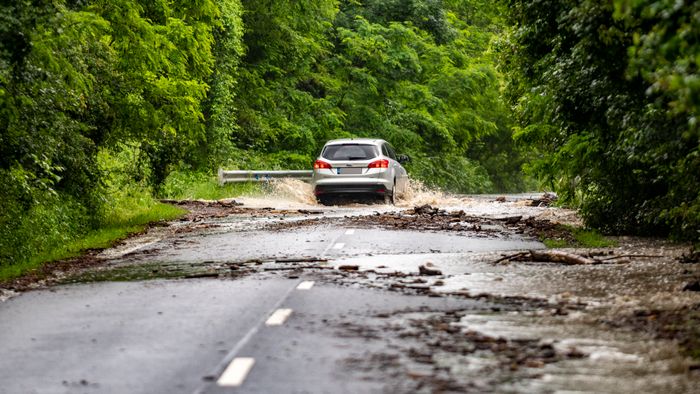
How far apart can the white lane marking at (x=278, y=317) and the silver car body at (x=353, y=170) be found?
2085 centimetres

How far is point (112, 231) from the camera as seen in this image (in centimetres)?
2219

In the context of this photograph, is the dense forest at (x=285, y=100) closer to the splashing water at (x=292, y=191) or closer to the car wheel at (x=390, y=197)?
the splashing water at (x=292, y=191)

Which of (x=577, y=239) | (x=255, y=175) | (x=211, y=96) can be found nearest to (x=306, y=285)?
(x=577, y=239)

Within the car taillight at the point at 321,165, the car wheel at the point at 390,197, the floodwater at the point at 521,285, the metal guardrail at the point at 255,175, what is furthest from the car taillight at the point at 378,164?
the floodwater at the point at 521,285

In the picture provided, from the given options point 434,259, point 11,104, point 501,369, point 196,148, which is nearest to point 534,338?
point 501,369

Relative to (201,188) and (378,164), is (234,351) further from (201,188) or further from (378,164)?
(201,188)

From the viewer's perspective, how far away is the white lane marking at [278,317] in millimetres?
10078

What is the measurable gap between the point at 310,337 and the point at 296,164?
37558mm

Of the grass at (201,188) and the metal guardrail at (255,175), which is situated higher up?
the metal guardrail at (255,175)

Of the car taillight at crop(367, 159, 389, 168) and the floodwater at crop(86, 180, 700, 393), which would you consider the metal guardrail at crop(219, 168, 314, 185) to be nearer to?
the car taillight at crop(367, 159, 389, 168)

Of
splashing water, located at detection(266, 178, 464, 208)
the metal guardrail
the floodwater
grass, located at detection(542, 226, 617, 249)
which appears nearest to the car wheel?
splashing water, located at detection(266, 178, 464, 208)

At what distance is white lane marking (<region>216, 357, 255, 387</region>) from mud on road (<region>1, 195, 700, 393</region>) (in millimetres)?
721

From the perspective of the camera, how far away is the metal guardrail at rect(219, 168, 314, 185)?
37500 mm

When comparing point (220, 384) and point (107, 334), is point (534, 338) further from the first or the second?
point (107, 334)
